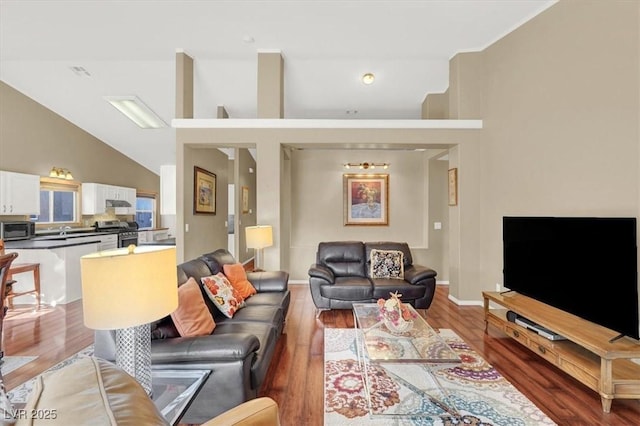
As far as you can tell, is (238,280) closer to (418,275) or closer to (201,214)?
(418,275)

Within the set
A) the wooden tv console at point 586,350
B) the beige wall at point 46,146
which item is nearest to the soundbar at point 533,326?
the wooden tv console at point 586,350

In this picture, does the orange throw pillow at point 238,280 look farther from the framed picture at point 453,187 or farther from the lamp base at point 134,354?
the framed picture at point 453,187

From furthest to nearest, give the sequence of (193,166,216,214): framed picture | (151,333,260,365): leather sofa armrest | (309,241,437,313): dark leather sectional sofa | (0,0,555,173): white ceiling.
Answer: (193,166,216,214): framed picture, (309,241,437,313): dark leather sectional sofa, (0,0,555,173): white ceiling, (151,333,260,365): leather sofa armrest

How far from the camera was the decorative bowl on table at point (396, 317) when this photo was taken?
258 centimetres

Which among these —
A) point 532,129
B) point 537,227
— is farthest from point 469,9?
point 537,227

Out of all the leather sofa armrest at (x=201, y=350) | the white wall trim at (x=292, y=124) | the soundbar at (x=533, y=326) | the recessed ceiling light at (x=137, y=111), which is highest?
the recessed ceiling light at (x=137, y=111)

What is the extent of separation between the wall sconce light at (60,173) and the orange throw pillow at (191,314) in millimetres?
5693

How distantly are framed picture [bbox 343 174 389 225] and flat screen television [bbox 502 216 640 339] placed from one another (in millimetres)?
3051

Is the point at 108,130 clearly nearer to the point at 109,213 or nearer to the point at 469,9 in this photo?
the point at 109,213

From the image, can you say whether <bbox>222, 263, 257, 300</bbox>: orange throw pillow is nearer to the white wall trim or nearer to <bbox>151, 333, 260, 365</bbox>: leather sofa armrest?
<bbox>151, 333, 260, 365</bbox>: leather sofa armrest

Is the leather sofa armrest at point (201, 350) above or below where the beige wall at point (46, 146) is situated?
below

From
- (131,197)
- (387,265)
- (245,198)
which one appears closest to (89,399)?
(387,265)

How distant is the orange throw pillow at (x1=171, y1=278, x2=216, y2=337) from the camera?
6.88 ft

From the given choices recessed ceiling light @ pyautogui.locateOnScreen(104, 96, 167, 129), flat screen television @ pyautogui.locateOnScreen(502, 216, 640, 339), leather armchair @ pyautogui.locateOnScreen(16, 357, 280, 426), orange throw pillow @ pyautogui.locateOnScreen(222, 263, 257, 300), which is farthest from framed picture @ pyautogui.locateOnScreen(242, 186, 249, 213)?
leather armchair @ pyautogui.locateOnScreen(16, 357, 280, 426)
